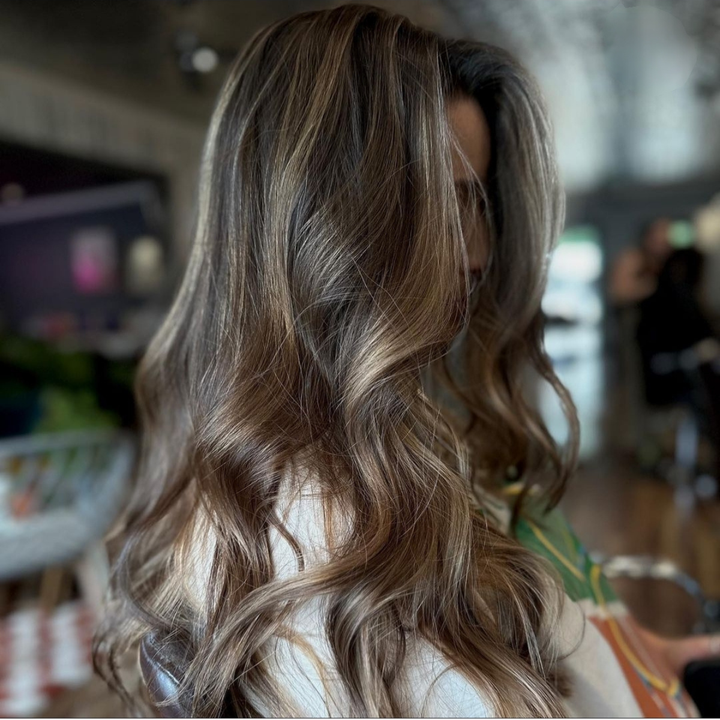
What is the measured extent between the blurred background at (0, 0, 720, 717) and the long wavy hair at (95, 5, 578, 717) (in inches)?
27.0

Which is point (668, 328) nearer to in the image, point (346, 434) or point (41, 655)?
point (41, 655)

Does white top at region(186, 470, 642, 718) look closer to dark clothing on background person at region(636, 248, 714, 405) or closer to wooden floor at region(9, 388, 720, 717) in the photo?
wooden floor at region(9, 388, 720, 717)

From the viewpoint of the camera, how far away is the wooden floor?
1.74 m

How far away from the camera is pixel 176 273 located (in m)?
4.46

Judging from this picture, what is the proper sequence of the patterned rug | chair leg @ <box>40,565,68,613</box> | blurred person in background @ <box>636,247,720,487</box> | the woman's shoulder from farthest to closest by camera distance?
blurred person in background @ <box>636,247,720,487</box>, chair leg @ <box>40,565,68,613</box>, the patterned rug, the woman's shoulder

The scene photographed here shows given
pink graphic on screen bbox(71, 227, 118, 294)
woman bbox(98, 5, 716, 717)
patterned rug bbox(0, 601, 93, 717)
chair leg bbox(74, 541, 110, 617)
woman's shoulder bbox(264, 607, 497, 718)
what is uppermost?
pink graphic on screen bbox(71, 227, 118, 294)

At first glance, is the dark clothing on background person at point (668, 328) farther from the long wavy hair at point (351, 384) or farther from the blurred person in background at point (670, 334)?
the long wavy hair at point (351, 384)

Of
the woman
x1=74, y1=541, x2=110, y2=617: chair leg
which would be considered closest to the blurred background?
x1=74, y1=541, x2=110, y2=617: chair leg

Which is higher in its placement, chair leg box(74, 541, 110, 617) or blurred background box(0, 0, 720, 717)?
blurred background box(0, 0, 720, 717)

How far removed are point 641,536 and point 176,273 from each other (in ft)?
10.4

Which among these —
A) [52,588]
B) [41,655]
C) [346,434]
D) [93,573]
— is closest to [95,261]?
[52,588]

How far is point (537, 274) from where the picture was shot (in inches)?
29.6

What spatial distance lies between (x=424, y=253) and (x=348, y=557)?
0.25 meters

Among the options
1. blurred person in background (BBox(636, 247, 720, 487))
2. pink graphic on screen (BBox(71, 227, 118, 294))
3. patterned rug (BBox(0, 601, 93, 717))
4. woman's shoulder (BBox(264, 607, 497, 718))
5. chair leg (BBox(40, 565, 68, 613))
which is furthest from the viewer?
pink graphic on screen (BBox(71, 227, 118, 294))
